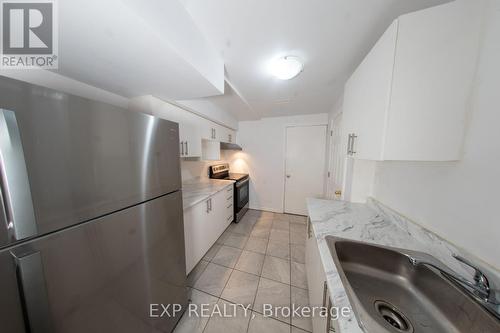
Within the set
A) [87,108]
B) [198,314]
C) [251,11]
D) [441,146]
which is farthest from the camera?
[198,314]

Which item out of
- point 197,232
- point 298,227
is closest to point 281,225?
point 298,227

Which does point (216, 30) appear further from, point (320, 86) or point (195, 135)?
point (320, 86)

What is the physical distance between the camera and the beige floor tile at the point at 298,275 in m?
1.63

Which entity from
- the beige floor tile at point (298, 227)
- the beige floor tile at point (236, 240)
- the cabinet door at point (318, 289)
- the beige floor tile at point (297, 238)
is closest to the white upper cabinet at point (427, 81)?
the cabinet door at point (318, 289)

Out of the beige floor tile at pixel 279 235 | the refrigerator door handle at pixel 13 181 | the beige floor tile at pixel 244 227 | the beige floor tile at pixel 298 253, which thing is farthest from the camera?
the beige floor tile at pixel 244 227

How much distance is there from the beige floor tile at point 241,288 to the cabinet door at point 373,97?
162 cm

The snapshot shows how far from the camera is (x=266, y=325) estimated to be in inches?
49.9

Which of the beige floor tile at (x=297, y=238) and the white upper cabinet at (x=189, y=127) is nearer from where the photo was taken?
the white upper cabinet at (x=189, y=127)

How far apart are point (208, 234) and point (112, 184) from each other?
1.54 m

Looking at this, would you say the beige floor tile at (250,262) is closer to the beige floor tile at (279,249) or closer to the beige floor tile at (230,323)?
the beige floor tile at (279,249)

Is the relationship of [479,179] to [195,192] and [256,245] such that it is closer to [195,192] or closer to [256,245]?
[256,245]

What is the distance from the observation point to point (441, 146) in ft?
2.47

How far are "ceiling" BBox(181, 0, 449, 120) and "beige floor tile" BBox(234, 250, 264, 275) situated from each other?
2169 millimetres

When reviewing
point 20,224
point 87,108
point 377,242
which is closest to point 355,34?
point 377,242
